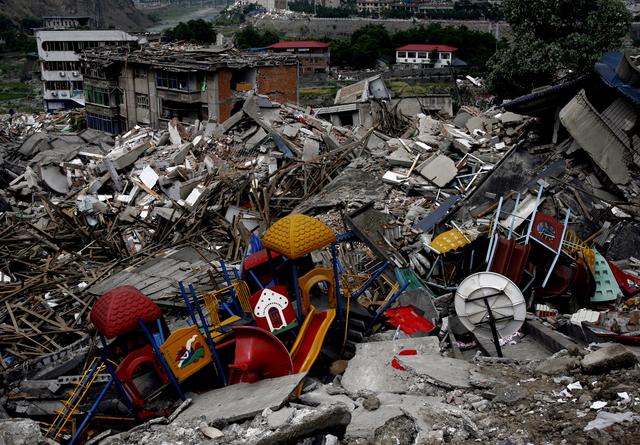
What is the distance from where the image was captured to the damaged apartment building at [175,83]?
83.2ft

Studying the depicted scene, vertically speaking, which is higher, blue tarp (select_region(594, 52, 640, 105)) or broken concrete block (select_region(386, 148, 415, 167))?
Answer: blue tarp (select_region(594, 52, 640, 105))

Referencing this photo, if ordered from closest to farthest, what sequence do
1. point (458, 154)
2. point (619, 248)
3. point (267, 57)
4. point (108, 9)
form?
point (619, 248) < point (458, 154) < point (267, 57) < point (108, 9)

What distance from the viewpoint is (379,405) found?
239 inches

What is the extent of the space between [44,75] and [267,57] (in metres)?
29.3

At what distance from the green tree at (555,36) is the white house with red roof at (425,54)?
35614 millimetres

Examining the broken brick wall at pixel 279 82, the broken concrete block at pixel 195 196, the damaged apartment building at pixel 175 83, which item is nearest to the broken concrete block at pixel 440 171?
the broken concrete block at pixel 195 196

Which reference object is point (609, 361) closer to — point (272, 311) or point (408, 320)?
point (408, 320)

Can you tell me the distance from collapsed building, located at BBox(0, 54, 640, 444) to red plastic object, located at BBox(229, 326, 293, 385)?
21 mm

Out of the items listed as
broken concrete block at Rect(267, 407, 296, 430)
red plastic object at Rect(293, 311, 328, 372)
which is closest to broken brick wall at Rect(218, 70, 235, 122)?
red plastic object at Rect(293, 311, 328, 372)

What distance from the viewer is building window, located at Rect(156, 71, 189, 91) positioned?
25.6m

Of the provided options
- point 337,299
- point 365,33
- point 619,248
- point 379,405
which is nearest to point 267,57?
point 619,248

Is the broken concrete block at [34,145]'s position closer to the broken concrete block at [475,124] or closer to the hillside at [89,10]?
the broken concrete block at [475,124]

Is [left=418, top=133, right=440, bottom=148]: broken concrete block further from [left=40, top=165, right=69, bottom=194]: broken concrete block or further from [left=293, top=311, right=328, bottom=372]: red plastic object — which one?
[left=40, top=165, right=69, bottom=194]: broken concrete block

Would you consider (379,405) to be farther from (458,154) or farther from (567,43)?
(567,43)
